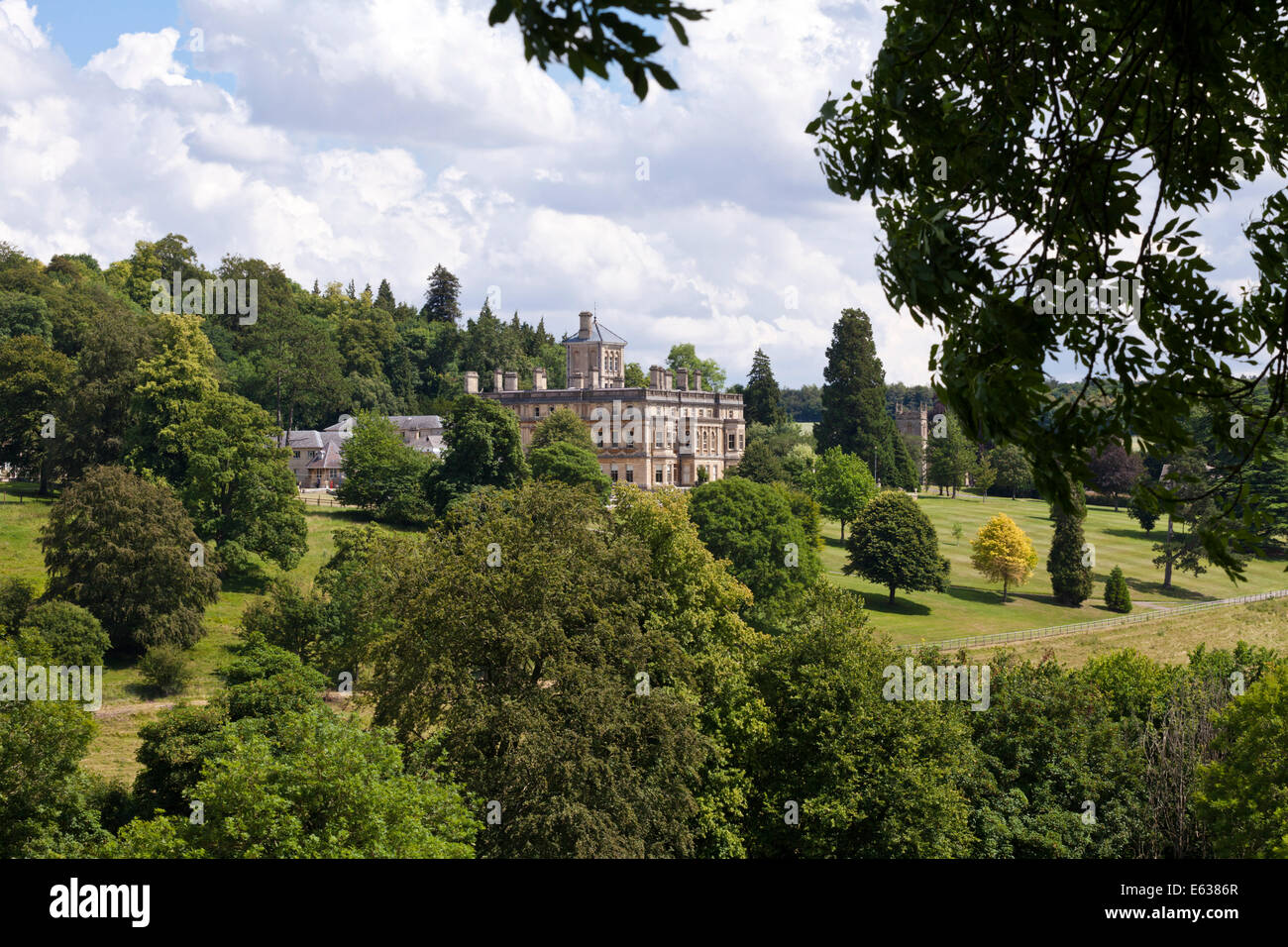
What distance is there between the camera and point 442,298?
139 meters

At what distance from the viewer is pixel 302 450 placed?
3573 inches

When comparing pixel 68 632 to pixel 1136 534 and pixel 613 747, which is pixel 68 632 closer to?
pixel 613 747

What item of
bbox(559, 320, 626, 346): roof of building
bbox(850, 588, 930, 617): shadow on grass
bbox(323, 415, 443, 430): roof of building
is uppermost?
bbox(559, 320, 626, 346): roof of building

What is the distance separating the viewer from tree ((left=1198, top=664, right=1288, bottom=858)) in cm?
2269

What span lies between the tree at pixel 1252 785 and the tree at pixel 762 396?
Result: 86849 millimetres

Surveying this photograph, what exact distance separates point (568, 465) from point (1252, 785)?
172 ft

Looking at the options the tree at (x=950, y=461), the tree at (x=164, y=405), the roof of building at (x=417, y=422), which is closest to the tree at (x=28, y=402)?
the tree at (x=164, y=405)

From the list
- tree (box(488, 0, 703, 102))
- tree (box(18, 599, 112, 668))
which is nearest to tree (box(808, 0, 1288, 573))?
tree (box(488, 0, 703, 102))

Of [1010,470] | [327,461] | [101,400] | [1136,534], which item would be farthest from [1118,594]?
[327,461]

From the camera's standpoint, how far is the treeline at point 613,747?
20266mm

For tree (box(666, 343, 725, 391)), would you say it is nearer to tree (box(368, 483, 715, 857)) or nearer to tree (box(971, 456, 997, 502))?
tree (box(971, 456, 997, 502))

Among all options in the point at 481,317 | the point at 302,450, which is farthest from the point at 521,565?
the point at 481,317

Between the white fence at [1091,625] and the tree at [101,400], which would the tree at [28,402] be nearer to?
the tree at [101,400]

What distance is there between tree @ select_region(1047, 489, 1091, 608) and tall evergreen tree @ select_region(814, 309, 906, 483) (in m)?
30.5
